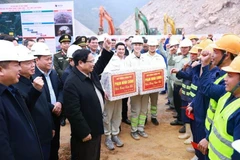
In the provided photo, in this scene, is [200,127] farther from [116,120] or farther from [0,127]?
[0,127]

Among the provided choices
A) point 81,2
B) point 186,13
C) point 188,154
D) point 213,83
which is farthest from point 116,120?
point 81,2

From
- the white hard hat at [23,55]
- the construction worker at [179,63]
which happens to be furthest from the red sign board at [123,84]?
the white hard hat at [23,55]

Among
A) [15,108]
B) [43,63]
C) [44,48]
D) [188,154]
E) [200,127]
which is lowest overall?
[188,154]

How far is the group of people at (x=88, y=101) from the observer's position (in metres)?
1.88

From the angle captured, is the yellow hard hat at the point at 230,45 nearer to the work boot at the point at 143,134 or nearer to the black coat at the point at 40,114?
the black coat at the point at 40,114

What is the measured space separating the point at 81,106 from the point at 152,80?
7.44 ft

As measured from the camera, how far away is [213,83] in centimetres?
261

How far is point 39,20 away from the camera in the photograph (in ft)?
28.6

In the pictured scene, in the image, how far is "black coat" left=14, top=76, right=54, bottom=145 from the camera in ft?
8.68

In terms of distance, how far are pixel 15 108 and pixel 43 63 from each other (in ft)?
4.39

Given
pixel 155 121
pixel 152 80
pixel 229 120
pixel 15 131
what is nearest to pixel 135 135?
pixel 155 121

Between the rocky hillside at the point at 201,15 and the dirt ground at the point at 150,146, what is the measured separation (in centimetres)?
2242

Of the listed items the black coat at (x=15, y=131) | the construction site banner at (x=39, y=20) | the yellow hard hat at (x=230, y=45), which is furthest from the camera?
the construction site banner at (x=39, y=20)

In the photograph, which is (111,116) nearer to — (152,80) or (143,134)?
(143,134)
